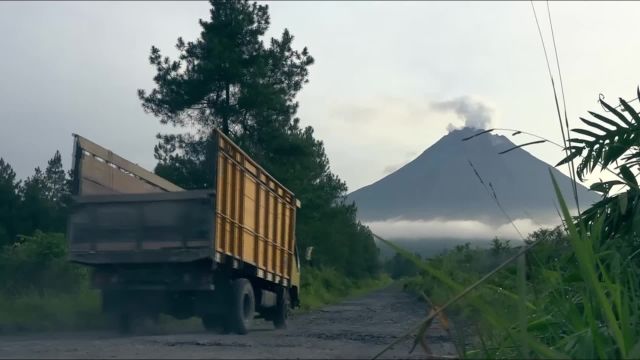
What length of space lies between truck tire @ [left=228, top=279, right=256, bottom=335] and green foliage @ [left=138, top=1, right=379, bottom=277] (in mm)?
13583

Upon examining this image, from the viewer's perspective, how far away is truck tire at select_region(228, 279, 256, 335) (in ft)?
44.7

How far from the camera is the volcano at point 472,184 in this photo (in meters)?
6.48

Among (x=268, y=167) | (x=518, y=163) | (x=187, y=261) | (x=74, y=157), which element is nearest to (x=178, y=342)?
(x=187, y=261)

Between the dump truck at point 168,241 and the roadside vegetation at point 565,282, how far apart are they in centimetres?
647

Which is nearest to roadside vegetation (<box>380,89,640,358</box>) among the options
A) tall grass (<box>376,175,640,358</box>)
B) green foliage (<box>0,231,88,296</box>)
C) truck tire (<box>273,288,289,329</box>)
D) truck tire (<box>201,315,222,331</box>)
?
tall grass (<box>376,175,640,358</box>)

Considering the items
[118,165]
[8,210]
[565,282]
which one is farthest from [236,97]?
[565,282]

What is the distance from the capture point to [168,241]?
13062 mm

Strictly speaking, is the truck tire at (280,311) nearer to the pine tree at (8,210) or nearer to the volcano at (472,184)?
the volcano at (472,184)

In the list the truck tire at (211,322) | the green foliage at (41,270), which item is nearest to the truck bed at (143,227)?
the truck tire at (211,322)

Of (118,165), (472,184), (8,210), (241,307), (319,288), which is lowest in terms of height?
(241,307)

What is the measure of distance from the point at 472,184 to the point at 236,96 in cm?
2180

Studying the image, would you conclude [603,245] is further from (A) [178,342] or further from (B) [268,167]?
(B) [268,167]

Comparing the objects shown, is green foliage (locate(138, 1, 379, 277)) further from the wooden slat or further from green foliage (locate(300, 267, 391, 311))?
the wooden slat

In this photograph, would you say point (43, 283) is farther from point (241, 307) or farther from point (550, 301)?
point (550, 301)
